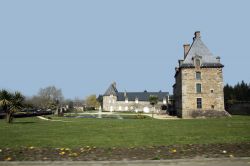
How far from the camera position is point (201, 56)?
43281 mm

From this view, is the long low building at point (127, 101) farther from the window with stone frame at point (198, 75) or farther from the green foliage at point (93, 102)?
the window with stone frame at point (198, 75)

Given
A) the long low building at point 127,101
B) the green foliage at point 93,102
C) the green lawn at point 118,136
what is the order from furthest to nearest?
the green foliage at point 93,102 → the long low building at point 127,101 → the green lawn at point 118,136

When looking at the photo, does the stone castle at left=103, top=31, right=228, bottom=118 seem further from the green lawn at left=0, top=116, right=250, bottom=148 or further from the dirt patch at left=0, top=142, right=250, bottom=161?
the dirt patch at left=0, top=142, right=250, bottom=161

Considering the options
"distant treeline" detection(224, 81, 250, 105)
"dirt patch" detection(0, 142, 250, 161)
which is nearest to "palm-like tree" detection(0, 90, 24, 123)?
"dirt patch" detection(0, 142, 250, 161)

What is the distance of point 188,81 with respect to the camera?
139 ft

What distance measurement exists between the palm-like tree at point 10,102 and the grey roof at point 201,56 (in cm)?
2481

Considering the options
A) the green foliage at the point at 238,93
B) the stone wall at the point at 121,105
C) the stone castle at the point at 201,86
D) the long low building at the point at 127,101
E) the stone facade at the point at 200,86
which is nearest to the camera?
the stone castle at the point at 201,86

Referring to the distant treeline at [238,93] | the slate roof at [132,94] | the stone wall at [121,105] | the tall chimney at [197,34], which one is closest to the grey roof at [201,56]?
the tall chimney at [197,34]

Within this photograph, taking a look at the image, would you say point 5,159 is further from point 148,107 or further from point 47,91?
point 47,91

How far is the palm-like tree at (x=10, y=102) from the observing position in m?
29.3

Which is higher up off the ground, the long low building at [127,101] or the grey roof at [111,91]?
the grey roof at [111,91]

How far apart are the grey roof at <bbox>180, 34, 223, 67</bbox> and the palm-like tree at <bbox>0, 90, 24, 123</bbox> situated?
2481cm

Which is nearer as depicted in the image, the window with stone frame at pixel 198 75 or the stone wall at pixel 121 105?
the window with stone frame at pixel 198 75

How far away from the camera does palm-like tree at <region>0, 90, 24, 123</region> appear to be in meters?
29.3
